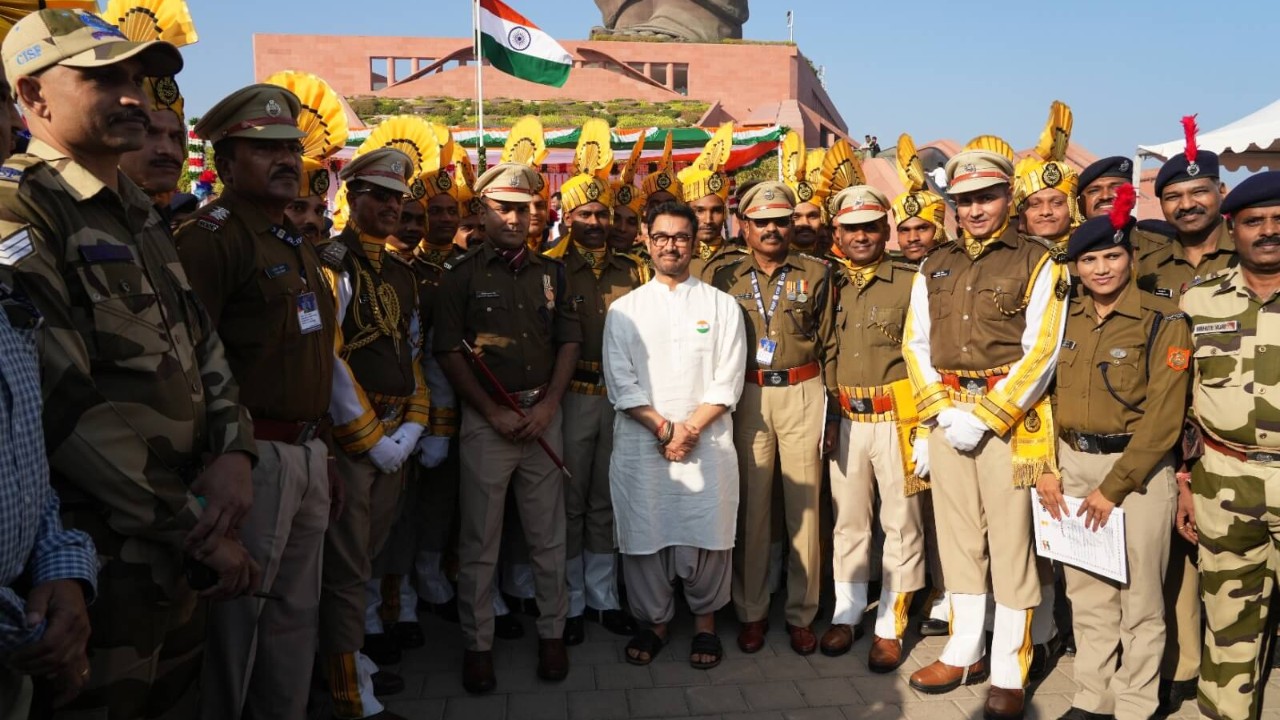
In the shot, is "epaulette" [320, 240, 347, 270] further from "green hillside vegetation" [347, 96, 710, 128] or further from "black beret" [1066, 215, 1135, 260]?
"green hillside vegetation" [347, 96, 710, 128]

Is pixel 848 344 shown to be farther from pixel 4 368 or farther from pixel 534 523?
pixel 4 368

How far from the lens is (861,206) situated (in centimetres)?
461

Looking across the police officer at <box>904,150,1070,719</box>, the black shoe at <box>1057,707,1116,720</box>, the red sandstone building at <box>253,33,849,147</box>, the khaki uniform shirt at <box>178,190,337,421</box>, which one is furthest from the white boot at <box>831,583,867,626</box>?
the red sandstone building at <box>253,33,849,147</box>

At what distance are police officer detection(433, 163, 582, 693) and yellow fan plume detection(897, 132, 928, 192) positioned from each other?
2.58 m

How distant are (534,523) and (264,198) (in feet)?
6.81

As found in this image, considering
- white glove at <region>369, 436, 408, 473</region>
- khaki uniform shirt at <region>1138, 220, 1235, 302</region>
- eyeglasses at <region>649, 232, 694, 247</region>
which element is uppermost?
eyeglasses at <region>649, 232, 694, 247</region>

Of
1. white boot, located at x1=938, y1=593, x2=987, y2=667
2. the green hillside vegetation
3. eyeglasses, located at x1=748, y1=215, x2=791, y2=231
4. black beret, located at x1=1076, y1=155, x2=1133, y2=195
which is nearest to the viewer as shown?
white boot, located at x1=938, y1=593, x2=987, y2=667

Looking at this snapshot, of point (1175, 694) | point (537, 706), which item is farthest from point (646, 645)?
point (1175, 694)

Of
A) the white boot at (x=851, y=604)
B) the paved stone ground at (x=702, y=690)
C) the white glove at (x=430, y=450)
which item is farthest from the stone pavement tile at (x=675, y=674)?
the white glove at (x=430, y=450)

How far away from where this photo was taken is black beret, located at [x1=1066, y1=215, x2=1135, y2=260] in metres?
3.52

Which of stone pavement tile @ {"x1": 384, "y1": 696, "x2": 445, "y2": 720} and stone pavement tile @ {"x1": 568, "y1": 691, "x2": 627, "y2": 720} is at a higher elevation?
stone pavement tile @ {"x1": 568, "y1": 691, "x2": 627, "y2": 720}

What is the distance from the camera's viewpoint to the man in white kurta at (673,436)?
4.23m

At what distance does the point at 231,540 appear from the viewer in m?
2.20

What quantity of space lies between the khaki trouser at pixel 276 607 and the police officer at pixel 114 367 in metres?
0.49
